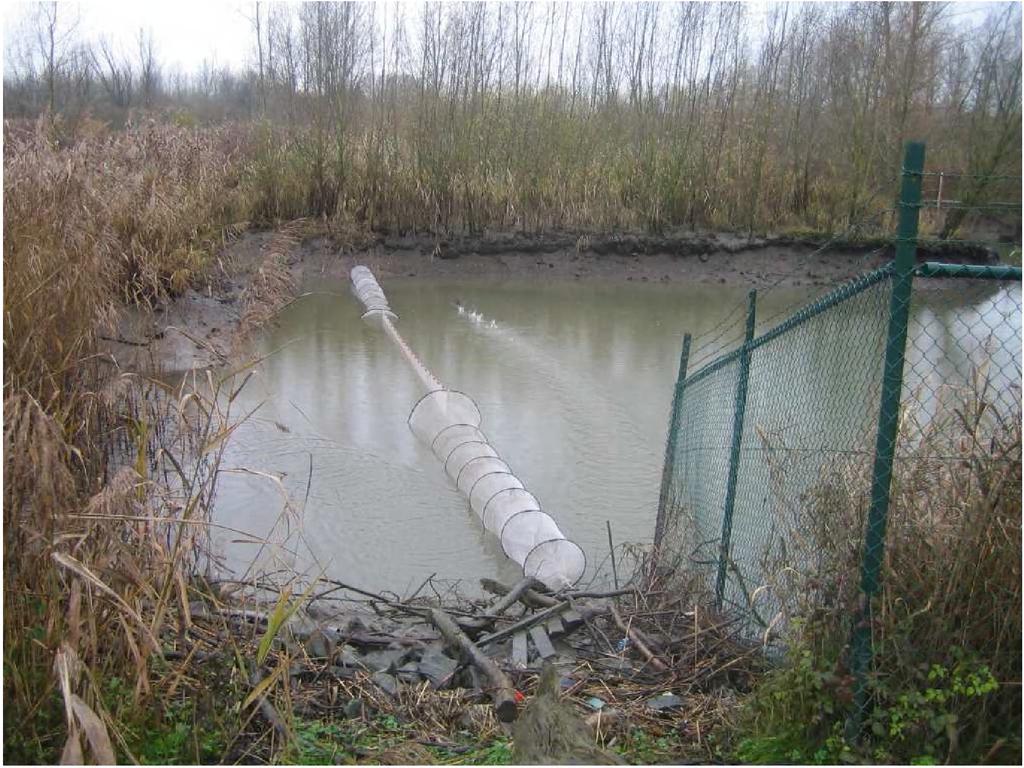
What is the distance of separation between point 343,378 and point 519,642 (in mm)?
5966

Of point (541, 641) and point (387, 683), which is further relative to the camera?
point (541, 641)

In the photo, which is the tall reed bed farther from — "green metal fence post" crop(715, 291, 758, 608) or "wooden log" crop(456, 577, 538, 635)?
"green metal fence post" crop(715, 291, 758, 608)

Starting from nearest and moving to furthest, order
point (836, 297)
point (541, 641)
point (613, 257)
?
point (836, 297) < point (541, 641) < point (613, 257)

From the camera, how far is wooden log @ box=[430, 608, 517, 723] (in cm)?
309

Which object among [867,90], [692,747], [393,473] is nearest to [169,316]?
[393,473]

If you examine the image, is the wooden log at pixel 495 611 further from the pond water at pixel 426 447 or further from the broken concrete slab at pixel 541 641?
the pond water at pixel 426 447

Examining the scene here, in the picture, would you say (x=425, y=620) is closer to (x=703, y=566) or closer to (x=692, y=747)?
(x=703, y=566)

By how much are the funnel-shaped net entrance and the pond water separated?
0.39ft

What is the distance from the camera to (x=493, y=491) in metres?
5.84

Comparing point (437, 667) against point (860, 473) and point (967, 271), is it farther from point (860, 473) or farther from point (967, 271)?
point (967, 271)

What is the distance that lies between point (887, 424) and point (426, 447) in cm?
487

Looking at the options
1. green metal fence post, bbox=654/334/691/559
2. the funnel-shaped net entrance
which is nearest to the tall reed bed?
the funnel-shaped net entrance

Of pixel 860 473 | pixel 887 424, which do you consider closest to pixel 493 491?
pixel 860 473

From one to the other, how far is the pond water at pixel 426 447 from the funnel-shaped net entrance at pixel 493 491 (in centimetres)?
12
